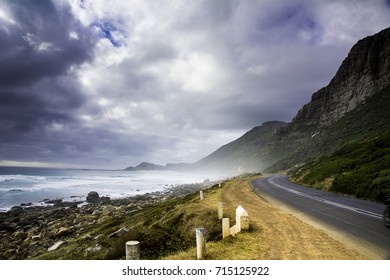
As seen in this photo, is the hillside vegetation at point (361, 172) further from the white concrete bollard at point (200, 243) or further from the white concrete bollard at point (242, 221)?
the white concrete bollard at point (200, 243)

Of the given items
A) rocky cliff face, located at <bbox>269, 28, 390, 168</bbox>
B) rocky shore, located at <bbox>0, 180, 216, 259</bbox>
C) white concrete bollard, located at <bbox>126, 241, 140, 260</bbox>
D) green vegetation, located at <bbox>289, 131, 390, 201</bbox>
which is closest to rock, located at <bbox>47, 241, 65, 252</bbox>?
rocky shore, located at <bbox>0, 180, 216, 259</bbox>

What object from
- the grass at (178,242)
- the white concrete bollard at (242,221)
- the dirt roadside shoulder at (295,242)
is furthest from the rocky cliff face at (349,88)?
the white concrete bollard at (242,221)

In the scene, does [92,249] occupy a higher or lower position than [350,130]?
lower

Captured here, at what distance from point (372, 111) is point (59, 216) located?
84.2 meters

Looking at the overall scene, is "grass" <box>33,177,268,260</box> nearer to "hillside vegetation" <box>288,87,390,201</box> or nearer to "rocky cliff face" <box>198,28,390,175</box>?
"hillside vegetation" <box>288,87,390,201</box>

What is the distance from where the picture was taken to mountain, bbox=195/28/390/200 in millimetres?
32562

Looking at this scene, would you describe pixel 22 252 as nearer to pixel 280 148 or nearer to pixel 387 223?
pixel 387 223

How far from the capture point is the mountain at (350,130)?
3256cm

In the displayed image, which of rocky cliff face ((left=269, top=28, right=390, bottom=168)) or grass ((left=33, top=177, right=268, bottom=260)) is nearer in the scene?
grass ((left=33, top=177, right=268, bottom=260))

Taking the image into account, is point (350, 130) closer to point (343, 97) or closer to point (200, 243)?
point (343, 97)

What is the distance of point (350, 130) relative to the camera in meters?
86.7

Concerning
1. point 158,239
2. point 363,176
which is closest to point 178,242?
point 158,239

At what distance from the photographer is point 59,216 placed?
3725cm
